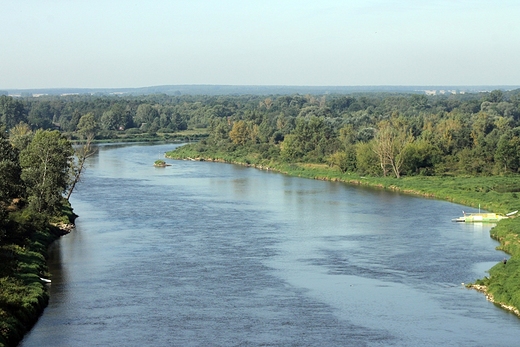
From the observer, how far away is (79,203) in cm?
3070

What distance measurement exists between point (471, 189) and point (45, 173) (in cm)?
1761

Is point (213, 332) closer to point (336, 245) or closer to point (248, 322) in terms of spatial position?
point (248, 322)

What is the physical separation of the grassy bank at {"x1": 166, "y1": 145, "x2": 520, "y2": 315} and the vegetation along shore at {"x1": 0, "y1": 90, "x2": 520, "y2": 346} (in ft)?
0.15

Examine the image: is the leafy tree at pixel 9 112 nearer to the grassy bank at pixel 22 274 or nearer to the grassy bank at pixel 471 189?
the grassy bank at pixel 471 189

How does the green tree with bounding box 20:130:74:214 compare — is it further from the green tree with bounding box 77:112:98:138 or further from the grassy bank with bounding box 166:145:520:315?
the green tree with bounding box 77:112:98:138

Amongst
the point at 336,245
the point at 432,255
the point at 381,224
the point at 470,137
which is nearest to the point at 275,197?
the point at 381,224

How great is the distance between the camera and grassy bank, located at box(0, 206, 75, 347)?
47.4ft

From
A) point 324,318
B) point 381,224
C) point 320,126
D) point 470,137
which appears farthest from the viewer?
point 320,126

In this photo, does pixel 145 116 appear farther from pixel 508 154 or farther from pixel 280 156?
pixel 508 154

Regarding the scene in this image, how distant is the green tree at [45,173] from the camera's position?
24234mm

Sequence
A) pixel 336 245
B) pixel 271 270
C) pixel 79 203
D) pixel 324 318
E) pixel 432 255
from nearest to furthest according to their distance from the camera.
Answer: pixel 324 318 < pixel 271 270 < pixel 432 255 < pixel 336 245 < pixel 79 203

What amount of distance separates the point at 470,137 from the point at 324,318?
101 feet

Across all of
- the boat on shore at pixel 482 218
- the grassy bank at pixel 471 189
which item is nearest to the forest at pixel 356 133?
the grassy bank at pixel 471 189

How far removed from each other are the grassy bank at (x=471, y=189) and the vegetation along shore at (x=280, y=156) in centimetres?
5
